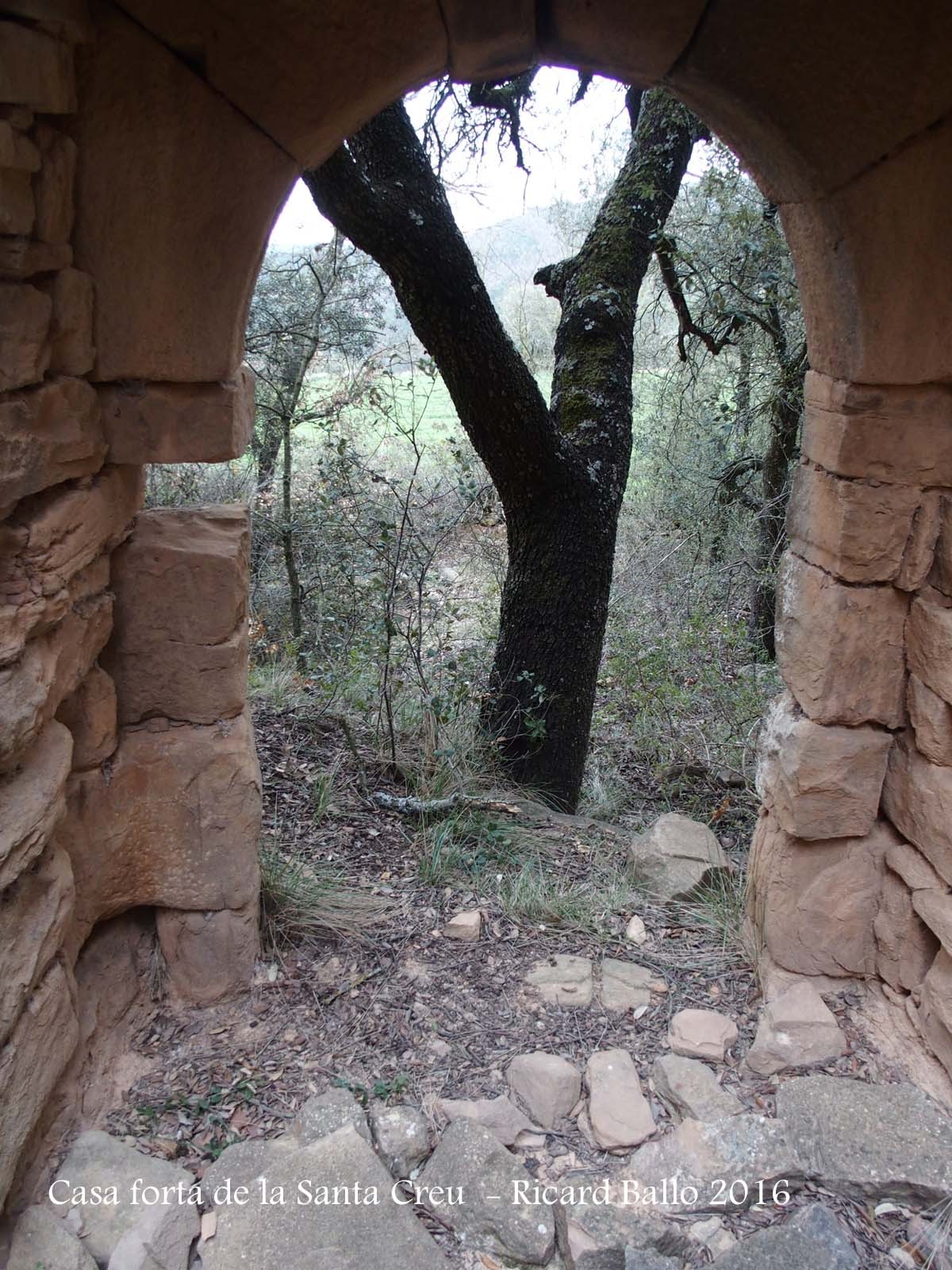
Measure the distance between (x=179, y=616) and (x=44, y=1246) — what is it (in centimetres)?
137

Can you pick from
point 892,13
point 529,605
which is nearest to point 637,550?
point 529,605

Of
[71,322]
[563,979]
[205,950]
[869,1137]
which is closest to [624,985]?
[563,979]

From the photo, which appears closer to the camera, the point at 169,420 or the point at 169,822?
the point at 169,420

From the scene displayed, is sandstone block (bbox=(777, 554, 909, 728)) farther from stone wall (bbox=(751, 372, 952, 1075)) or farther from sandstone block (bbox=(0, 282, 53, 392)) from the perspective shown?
sandstone block (bbox=(0, 282, 53, 392))

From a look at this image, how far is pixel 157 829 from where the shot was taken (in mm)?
2369

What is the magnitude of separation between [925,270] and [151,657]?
2103 mm

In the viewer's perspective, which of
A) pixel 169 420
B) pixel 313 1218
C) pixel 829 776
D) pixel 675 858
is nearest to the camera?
pixel 313 1218

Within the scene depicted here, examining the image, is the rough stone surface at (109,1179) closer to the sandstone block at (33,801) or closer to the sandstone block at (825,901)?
the sandstone block at (33,801)

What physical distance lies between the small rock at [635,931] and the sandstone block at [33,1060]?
5.52 ft

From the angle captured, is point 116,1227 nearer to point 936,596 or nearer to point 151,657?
point 151,657

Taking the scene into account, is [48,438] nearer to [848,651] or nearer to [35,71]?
[35,71]

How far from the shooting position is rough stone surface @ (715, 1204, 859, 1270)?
1844 millimetres

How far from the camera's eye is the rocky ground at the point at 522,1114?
189 centimetres

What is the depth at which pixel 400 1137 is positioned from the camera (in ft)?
7.00
